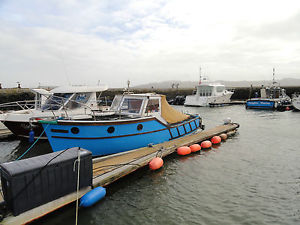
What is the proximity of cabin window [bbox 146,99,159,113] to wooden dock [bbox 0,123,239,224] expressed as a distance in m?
2.03

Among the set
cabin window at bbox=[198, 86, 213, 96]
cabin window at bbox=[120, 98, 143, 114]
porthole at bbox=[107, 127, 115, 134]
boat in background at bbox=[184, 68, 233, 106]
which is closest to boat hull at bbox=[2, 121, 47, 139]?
cabin window at bbox=[120, 98, 143, 114]

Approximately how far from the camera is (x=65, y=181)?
21.6 ft

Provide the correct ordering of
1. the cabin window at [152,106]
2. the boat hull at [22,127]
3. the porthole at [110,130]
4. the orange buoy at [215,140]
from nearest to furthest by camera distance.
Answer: the porthole at [110,130] → the cabin window at [152,106] → the orange buoy at [215,140] → the boat hull at [22,127]

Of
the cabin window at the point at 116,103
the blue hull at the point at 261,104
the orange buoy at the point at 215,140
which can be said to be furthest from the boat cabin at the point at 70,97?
the blue hull at the point at 261,104

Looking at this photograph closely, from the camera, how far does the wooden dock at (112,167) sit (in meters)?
5.91

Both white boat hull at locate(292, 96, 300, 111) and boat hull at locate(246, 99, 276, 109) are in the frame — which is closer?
white boat hull at locate(292, 96, 300, 111)

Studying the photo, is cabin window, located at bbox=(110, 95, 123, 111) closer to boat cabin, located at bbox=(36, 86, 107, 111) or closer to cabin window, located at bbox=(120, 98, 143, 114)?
cabin window, located at bbox=(120, 98, 143, 114)

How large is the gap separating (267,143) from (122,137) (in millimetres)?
10614

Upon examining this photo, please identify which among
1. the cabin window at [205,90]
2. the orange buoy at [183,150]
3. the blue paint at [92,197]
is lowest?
the blue paint at [92,197]

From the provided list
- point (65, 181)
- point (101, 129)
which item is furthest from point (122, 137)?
point (65, 181)

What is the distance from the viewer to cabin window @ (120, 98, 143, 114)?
491 inches

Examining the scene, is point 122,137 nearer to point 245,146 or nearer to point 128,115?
point 128,115

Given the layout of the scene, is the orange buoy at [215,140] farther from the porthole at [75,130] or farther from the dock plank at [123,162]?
the porthole at [75,130]

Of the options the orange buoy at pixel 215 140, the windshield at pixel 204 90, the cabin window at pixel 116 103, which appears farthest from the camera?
the windshield at pixel 204 90
